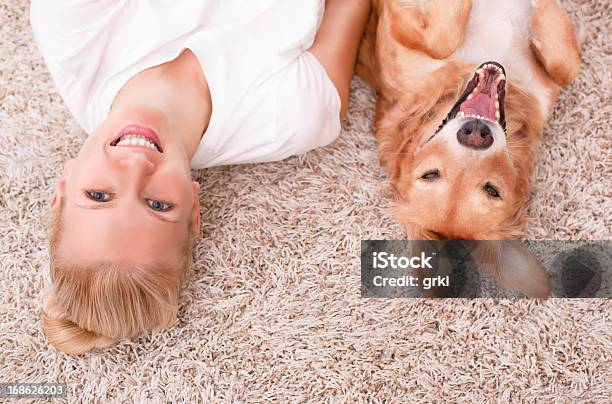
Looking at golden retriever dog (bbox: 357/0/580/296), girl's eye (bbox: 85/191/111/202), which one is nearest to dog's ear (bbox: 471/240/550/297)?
golden retriever dog (bbox: 357/0/580/296)

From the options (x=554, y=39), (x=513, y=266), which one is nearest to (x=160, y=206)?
(x=513, y=266)

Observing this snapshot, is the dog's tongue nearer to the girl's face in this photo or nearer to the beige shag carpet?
the beige shag carpet

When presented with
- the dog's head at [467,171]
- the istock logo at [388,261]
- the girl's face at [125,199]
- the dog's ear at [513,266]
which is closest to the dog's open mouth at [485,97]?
the dog's head at [467,171]

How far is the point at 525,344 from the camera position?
6.22ft

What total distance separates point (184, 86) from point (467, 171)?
848 mm

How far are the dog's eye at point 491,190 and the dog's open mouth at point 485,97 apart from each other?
180 mm

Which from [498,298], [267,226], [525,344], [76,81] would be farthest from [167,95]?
[525,344]

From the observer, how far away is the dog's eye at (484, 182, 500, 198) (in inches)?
65.3

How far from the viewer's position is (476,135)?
161 cm

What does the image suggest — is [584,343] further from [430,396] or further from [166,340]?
[166,340]

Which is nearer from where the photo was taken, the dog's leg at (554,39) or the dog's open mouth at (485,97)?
the dog's open mouth at (485,97)

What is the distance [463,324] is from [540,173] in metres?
0.55

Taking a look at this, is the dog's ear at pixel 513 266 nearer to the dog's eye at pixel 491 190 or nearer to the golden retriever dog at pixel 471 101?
the golden retriever dog at pixel 471 101

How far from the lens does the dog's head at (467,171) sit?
5.30 ft
